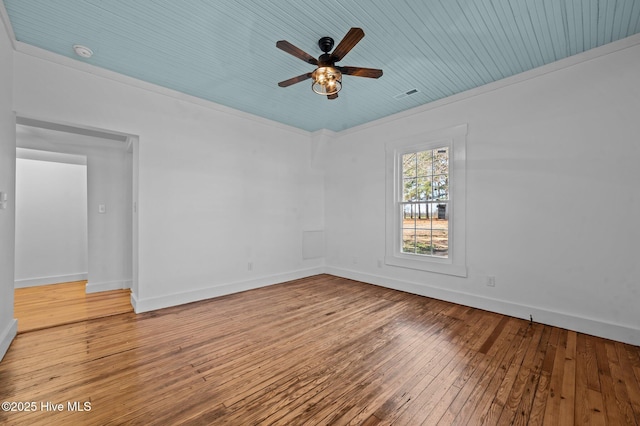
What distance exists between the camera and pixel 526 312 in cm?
314

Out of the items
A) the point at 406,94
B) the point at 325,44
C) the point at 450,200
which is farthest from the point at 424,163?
the point at 325,44

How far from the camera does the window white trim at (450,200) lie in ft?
12.1

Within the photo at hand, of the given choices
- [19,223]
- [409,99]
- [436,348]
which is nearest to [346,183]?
[409,99]

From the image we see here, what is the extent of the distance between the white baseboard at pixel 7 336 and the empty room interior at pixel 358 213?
3cm

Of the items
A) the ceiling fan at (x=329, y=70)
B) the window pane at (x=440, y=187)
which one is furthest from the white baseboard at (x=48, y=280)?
the window pane at (x=440, y=187)

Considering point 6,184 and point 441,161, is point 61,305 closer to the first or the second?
point 6,184

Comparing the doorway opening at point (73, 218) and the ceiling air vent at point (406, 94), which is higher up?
the ceiling air vent at point (406, 94)

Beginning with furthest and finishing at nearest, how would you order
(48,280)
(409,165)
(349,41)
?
(48,280), (409,165), (349,41)

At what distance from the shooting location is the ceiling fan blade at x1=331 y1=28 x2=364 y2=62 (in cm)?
194

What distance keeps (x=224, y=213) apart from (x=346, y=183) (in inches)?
93.2

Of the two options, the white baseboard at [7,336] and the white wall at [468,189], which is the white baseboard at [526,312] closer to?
the white wall at [468,189]

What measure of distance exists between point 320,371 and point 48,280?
5.38 metres

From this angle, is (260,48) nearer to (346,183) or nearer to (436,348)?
(346,183)

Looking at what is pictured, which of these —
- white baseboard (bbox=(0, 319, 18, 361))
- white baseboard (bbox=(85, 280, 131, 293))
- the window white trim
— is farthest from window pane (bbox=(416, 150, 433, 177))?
white baseboard (bbox=(85, 280, 131, 293))
